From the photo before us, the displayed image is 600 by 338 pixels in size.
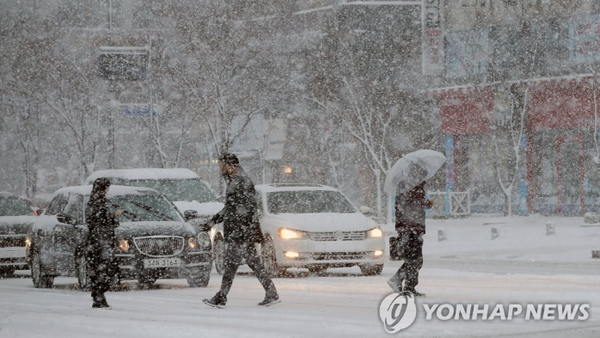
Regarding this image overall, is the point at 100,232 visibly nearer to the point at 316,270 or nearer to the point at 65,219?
the point at 65,219

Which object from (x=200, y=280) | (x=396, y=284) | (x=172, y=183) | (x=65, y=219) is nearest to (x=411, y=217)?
(x=396, y=284)

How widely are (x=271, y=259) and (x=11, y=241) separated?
5402 mm

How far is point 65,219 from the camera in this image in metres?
18.8

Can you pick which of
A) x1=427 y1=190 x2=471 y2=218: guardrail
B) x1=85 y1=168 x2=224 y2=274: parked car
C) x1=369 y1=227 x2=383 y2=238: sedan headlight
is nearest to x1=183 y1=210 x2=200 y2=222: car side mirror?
x1=369 y1=227 x2=383 y2=238: sedan headlight

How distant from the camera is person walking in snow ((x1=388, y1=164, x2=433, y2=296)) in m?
15.0

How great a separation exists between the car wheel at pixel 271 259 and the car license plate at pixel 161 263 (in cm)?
259

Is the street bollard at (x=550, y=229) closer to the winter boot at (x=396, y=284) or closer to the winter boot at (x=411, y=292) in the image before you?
the winter boot at (x=411, y=292)

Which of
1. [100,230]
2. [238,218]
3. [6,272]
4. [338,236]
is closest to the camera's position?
[238,218]

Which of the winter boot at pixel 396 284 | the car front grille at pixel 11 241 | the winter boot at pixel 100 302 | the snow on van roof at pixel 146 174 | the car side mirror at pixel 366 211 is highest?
the snow on van roof at pixel 146 174

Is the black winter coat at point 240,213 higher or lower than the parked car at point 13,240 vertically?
higher

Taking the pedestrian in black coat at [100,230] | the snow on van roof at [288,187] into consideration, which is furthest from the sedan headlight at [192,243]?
the snow on van roof at [288,187]

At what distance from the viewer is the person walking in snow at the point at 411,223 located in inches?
589

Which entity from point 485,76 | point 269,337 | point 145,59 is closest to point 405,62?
point 485,76

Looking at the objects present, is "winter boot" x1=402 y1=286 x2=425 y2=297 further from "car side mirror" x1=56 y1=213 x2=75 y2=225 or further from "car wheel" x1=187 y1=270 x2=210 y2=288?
"car side mirror" x1=56 y1=213 x2=75 y2=225
